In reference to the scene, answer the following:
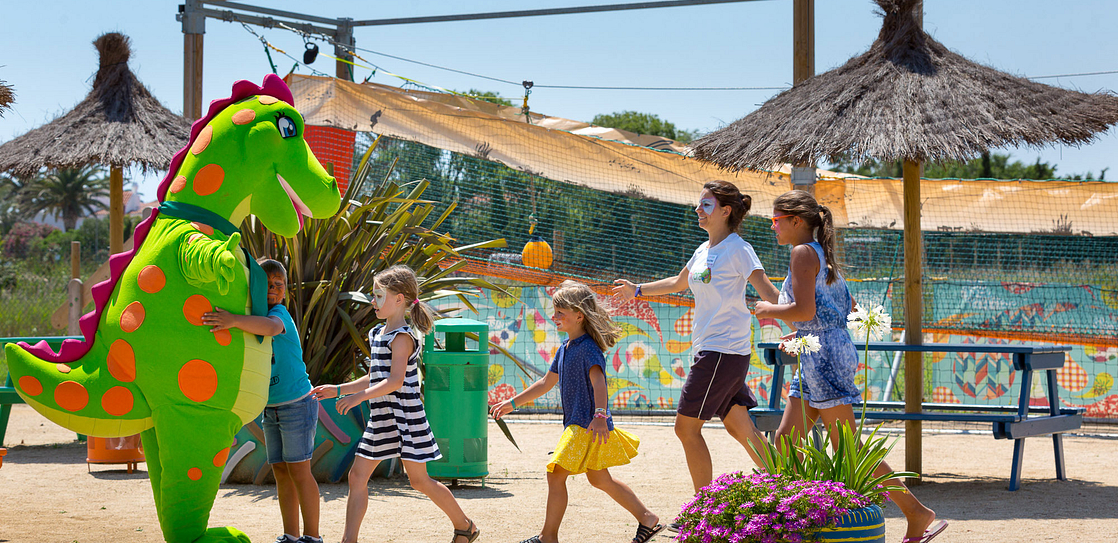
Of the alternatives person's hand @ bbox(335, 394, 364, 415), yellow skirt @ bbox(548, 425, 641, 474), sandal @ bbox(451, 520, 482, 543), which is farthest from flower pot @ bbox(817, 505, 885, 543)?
person's hand @ bbox(335, 394, 364, 415)

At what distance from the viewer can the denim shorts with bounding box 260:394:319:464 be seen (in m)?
4.20

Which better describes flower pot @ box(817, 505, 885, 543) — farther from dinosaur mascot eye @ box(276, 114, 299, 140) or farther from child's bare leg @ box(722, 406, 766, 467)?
dinosaur mascot eye @ box(276, 114, 299, 140)

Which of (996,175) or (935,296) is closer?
(935,296)

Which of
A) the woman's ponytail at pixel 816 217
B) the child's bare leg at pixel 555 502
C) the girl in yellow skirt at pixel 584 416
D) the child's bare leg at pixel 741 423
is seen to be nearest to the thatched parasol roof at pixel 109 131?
the girl in yellow skirt at pixel 584 416

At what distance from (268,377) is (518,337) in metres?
7.00

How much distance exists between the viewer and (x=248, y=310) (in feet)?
12.2

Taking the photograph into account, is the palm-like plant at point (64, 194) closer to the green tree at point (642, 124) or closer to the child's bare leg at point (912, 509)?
the green tree at point (642, 124)

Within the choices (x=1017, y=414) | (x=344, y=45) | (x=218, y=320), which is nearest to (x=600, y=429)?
(x=218, y=320)

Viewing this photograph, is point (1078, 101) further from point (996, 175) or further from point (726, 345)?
point (996, 175)

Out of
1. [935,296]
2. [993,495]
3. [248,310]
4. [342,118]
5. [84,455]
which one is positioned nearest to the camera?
[248,310]

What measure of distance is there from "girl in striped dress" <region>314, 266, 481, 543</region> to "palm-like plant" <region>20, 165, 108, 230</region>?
50.6 m

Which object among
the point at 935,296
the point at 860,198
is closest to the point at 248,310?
the point at 935,296

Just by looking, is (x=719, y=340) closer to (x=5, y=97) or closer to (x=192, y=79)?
(x=5, y=97)

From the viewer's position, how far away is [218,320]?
3.51m
